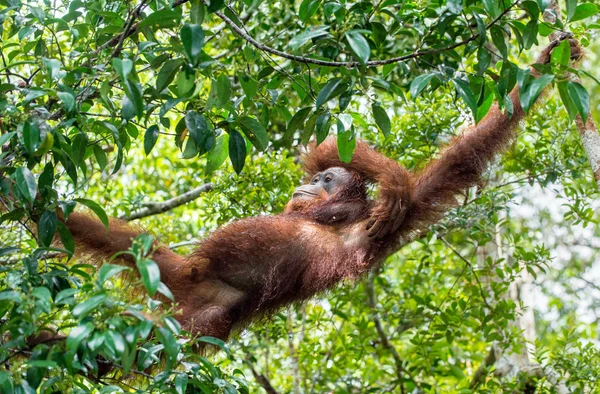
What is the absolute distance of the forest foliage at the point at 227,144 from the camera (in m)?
2.87

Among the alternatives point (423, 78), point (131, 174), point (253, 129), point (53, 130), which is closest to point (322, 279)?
point (253, 129)

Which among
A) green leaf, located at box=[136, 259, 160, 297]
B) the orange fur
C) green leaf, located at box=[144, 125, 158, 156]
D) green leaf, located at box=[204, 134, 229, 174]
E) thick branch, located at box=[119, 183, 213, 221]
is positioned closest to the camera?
green leaf, located at box=[136, 259, 160, 297]

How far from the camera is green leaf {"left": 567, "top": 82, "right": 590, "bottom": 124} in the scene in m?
3.02

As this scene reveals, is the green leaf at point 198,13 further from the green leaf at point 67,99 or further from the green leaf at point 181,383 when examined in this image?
the green leaf at point 181,383

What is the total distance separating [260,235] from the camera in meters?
5.01

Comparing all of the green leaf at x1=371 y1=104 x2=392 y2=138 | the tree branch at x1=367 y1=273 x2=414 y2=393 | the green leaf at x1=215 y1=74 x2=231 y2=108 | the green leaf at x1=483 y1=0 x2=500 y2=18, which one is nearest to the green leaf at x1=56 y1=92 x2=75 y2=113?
the green leaf at x1=215 y1=74 x2=231 y2=108

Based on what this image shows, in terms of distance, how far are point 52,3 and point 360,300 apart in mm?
3717

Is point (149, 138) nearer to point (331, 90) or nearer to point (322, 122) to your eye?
point (322, 122)

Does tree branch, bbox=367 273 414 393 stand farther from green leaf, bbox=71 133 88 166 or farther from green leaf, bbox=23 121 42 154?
green leaf, bbox=23 121 42 154

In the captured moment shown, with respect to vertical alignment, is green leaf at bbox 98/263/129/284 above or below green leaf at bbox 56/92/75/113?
below

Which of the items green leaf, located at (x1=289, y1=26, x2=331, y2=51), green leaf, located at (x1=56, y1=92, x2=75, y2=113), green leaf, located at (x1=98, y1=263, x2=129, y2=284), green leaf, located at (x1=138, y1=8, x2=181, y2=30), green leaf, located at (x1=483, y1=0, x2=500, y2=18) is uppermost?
green leaf, located at (x1=138, y1=8, x2=181, y2=30)

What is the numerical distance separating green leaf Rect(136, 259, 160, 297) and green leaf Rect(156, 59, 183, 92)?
102 centimetres

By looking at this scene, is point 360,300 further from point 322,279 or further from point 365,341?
point 322,279

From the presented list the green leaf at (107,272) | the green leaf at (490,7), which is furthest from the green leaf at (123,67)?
the green leaf at (490,7)
